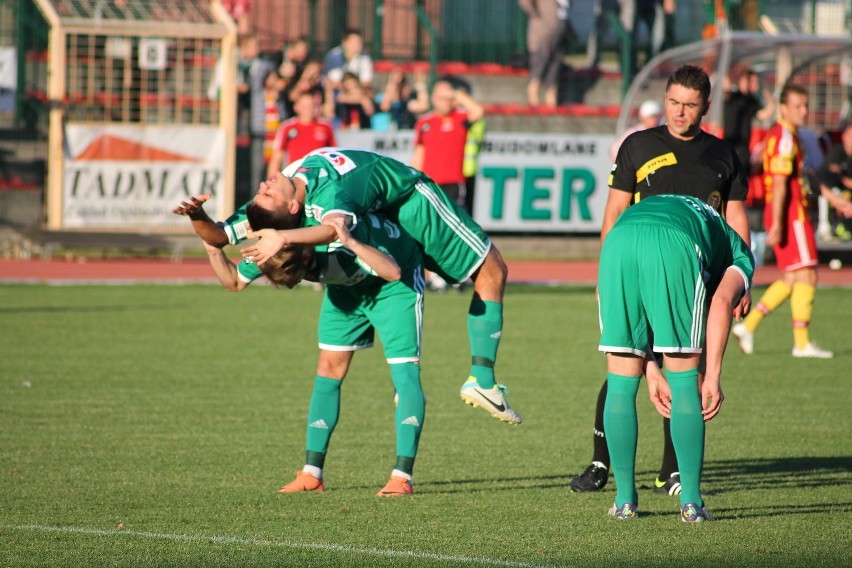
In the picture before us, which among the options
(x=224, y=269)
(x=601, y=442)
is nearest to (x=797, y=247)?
(x=601, y=442)

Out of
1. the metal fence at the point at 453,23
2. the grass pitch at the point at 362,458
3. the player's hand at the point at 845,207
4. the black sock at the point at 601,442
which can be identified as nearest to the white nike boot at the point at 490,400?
the grass pitch at the point at 362,458

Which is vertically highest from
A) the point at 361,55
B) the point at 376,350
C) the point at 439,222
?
the point at 361,55

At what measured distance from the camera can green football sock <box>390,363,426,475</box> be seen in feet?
22.5

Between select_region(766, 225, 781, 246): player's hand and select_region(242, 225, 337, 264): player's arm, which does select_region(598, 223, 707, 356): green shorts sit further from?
select_region(766, 225, 781, 246): player's hand

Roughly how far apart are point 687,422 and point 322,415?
1.99 metres

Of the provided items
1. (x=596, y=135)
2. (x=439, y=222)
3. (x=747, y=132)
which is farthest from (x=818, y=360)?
(x=596, y=135)

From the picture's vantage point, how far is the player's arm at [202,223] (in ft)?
20.9

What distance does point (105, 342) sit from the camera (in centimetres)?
1266

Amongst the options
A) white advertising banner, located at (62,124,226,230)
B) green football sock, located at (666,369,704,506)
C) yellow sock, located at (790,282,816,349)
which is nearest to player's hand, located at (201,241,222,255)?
green football sock, located at (666,369,704,506)

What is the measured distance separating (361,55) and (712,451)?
53.0ft

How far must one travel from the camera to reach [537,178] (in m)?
21.7

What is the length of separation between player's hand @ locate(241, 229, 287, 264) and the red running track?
40.8 feet

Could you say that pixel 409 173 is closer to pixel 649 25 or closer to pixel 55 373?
pixel 55 373

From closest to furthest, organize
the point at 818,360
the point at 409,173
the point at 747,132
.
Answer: the point at 409,173, the point at 818,360, the point at 747,132
